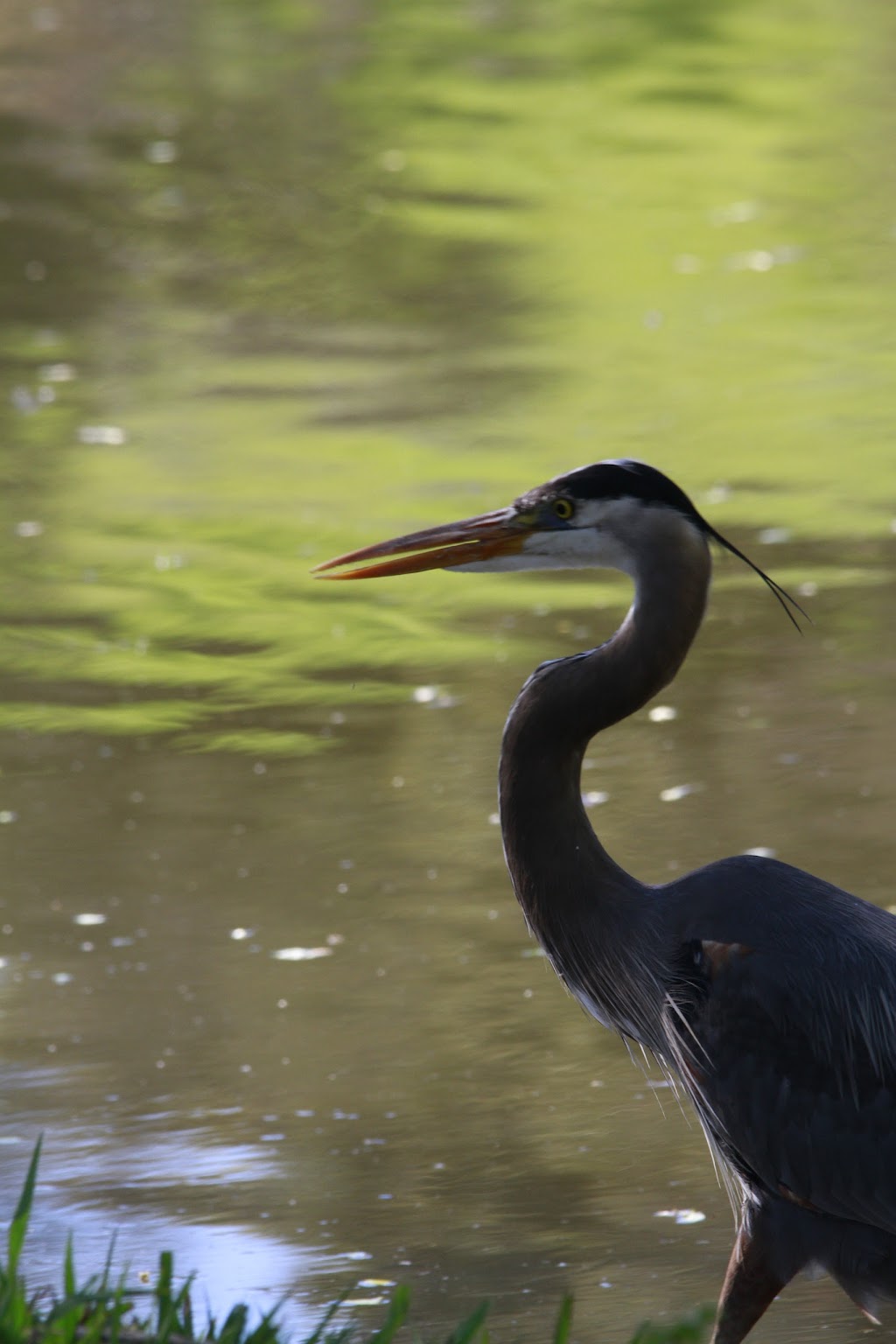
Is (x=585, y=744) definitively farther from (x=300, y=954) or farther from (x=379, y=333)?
(x=379, y=333)

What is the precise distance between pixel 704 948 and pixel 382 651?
165 inches

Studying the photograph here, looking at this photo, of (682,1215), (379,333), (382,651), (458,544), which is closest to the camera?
(458,544)

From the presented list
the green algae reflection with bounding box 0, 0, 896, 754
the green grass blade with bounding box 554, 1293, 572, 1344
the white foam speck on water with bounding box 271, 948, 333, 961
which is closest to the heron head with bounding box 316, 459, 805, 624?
the green grass blade with bounding box 554, 1293, 572, 1344

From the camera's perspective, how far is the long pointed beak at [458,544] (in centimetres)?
445

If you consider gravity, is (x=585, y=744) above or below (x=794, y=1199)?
above

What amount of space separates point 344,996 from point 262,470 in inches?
194

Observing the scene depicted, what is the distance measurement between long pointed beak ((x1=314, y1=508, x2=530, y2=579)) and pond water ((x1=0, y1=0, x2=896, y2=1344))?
4.44 ft

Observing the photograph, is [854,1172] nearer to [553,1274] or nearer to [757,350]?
[553,1274]

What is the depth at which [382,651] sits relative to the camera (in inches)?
325

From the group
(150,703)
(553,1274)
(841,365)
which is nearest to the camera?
(553,1274)

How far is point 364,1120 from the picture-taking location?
17.1 feet

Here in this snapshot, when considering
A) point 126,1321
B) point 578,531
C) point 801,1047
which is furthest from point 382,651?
point 126,1321

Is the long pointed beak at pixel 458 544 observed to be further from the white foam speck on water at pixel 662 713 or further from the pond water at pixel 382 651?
the white foam speck on water at pixel 662 713

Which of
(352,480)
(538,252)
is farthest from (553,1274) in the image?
(538,252)
